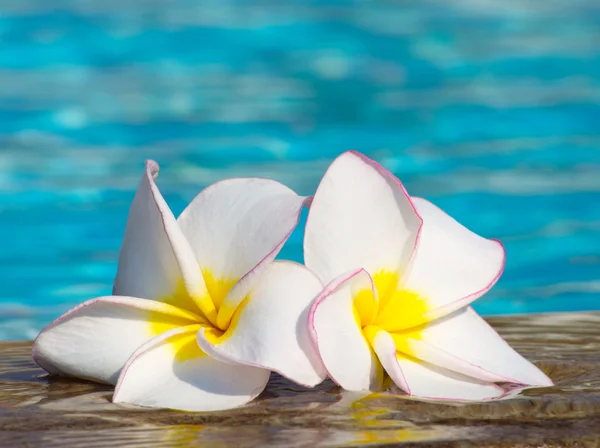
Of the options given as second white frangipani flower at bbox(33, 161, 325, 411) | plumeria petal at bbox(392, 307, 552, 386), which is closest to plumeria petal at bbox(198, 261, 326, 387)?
second white frangipani flower at bbox(33, 161, 325, 411)

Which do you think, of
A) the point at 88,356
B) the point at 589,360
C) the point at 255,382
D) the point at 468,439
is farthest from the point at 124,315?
the point at 589,360

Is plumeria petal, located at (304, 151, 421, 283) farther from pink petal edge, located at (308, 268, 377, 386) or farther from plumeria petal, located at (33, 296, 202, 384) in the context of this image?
Answer: plumeria petal, located at (33, 296, 202, 384)

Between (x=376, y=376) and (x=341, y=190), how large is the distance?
198mm

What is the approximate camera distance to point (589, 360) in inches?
46.0

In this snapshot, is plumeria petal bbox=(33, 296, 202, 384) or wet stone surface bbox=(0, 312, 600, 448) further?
plumeria petal bbox=(33, 296, 202, 384)

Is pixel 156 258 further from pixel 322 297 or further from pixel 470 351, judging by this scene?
pixel 470 351

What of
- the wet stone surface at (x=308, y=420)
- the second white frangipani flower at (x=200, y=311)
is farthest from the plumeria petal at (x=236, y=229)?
the wet stone surface at (x=308, y=420)

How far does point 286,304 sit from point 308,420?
0.43ft

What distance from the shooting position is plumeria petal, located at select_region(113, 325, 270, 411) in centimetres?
89

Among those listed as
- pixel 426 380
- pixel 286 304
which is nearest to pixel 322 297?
pixel 286 304

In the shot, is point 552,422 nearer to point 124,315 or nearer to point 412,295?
point 412,295

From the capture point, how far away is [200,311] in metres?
1.00

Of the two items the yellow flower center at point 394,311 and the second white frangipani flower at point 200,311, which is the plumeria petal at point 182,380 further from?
the yellow flower center at point 394,311

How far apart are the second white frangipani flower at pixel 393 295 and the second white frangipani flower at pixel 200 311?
3 cm
